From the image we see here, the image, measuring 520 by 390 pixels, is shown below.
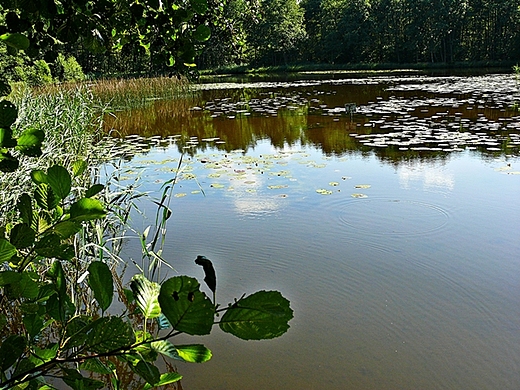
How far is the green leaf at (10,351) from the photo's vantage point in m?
0.48

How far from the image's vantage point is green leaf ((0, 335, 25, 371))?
Answer: 0.48 meters

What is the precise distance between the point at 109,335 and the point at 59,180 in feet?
0.55

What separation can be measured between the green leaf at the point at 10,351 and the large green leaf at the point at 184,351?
0.14 m

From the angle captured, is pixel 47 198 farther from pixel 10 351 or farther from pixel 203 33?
pixel 203 33

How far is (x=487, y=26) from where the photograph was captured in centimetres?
3394

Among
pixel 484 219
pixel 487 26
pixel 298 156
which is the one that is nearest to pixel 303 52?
pixel 487 26

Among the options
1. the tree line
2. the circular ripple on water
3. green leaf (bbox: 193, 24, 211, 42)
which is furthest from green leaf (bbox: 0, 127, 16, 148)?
the tree line

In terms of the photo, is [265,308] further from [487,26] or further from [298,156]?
[487,26]

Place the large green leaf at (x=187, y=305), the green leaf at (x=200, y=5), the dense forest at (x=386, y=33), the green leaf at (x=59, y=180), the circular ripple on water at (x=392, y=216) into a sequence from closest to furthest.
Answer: the large green leaf at (x=187, y=305) < the green leaf at (x=59, y=180) < the green leaf at (x=200, y=5) < the circular ripple on water at (x=392, y=216) < the dense forest at (x=386, y=33)

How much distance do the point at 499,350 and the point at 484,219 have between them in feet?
5.67

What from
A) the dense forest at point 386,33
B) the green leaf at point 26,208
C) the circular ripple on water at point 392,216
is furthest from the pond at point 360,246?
the dense forest at point 386,33

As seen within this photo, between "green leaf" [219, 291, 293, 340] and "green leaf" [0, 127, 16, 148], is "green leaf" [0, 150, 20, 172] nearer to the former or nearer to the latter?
"green leaf" [0, 127, 16, 148]

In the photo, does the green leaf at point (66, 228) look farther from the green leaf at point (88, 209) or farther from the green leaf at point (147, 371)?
the green leaf at point (147, 371)

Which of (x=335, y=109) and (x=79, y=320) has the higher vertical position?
(x=79, y=320)
